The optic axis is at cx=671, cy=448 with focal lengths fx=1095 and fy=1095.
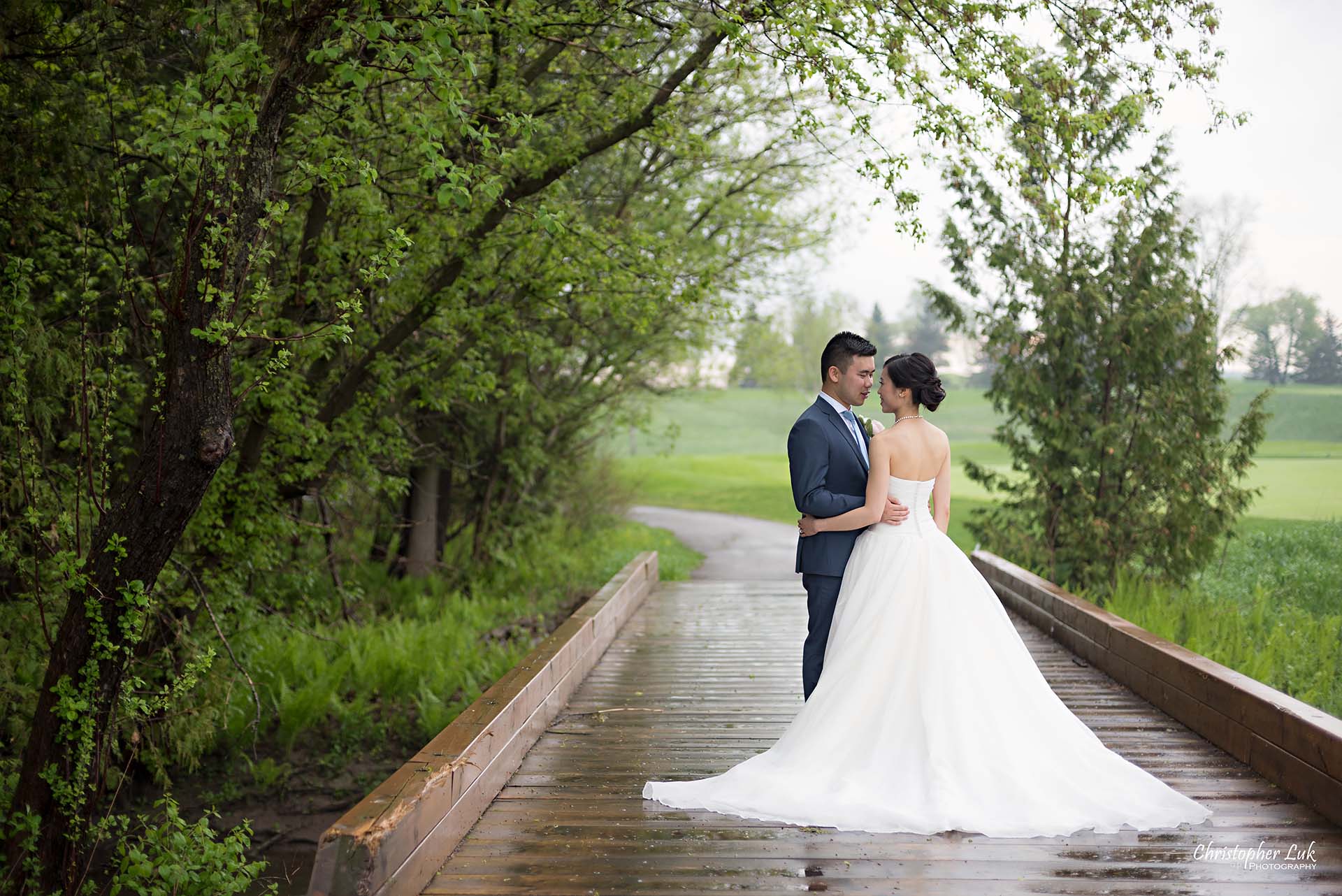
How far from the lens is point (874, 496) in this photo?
19.5 feet

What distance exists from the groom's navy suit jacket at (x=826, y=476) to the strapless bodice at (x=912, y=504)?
176mm

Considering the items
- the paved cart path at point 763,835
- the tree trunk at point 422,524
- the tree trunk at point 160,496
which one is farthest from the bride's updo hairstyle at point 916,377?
the tree trunk at point 422,524

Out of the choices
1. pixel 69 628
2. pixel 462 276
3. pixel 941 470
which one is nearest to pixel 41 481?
pixel 69 628

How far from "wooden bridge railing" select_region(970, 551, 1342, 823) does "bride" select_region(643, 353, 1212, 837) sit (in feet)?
1.90

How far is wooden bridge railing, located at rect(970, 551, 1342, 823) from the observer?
509 cm

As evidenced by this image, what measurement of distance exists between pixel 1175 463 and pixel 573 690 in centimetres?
863

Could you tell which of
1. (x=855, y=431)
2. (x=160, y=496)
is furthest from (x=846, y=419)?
(x=160, y=496)

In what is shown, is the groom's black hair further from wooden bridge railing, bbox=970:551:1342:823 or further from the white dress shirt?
wooden bridge railing, bbox=970:551:1342:823

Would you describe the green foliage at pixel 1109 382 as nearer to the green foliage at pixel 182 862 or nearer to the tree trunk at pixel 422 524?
the tree trunk at pixel 422 524

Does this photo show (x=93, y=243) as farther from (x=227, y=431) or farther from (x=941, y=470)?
(x=941, y=470)

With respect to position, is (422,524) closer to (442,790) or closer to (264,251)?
(264,251)

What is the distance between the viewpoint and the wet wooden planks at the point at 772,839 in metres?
4.30

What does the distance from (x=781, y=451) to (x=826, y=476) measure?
7074 centimetres

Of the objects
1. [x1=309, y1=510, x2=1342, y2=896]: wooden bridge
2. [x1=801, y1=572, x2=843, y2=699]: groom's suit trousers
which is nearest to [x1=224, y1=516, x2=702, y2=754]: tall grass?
[x1=309, y1=510, x2=1342, y2=896]: wooden bridge
